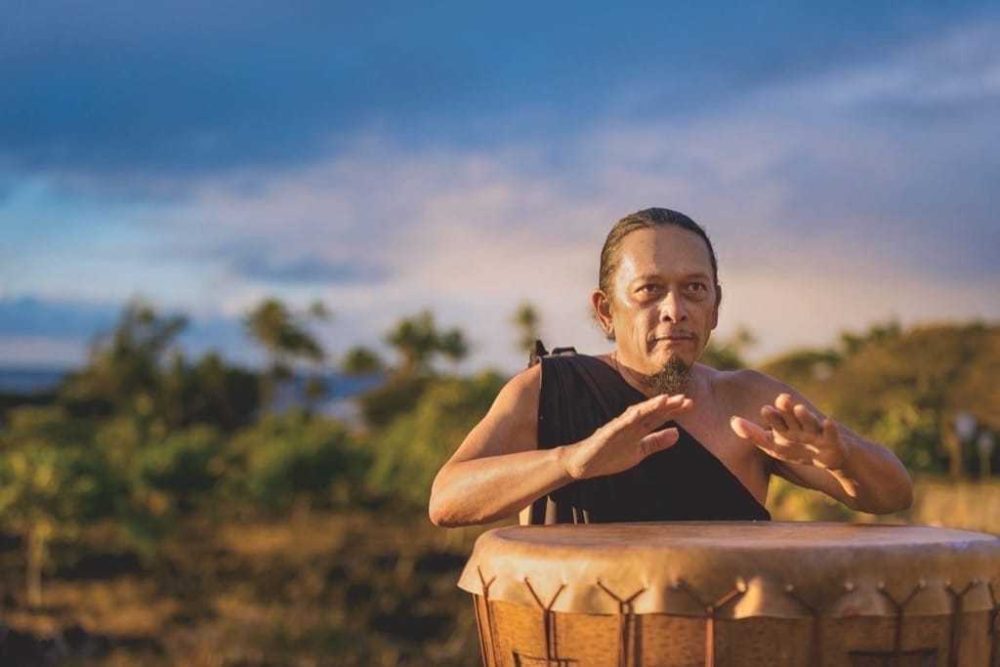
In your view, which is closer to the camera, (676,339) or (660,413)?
(660,413)

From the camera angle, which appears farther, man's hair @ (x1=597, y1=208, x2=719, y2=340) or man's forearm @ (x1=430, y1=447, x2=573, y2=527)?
man's hair @ (x1=597, y1=208, x2=719, y2=340)

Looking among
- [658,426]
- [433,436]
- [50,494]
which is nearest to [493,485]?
[658,426]

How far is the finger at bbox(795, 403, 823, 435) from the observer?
278cm

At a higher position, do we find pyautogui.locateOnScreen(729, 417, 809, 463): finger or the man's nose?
the man's nose

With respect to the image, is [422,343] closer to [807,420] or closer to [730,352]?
[730,352]

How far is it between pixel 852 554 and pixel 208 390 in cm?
5961

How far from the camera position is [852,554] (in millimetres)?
2641

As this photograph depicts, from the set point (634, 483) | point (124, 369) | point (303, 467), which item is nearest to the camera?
point (634, 483)

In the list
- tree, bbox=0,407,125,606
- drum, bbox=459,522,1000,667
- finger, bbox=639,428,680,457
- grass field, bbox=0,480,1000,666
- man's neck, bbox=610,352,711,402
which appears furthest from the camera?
tree, bbox=0,407,125,606

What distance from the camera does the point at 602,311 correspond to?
3.45m

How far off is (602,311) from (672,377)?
0.96 feet

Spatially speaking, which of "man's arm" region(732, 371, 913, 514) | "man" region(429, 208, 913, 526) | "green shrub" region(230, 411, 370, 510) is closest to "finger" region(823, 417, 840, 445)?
"man's arm" region(732, 371, 913, 514)

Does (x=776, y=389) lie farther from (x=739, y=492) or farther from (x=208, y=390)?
(x=208, y=390)

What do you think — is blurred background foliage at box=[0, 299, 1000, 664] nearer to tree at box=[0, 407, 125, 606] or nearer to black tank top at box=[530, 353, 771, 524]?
tree at box=[0, 407, 125, 606]
